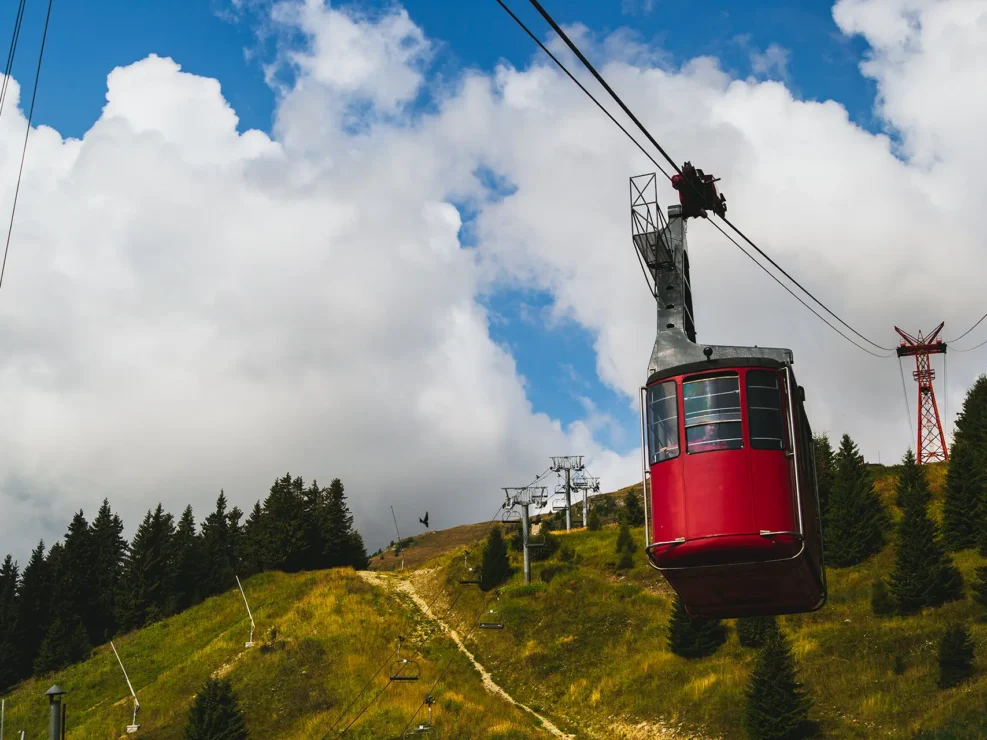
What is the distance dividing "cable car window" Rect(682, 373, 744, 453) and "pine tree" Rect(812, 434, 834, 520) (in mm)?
37470

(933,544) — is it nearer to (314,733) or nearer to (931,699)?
(931,699)

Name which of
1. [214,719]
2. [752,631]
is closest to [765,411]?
[214,719]

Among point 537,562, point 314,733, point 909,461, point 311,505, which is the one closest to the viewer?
point 314,733

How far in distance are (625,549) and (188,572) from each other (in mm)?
43968

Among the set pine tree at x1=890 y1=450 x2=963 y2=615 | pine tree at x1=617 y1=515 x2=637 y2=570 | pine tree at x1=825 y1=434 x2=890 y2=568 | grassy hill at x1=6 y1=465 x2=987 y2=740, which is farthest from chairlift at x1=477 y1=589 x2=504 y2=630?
pine tree at x1=890 y1=450 x2=963 y2=615

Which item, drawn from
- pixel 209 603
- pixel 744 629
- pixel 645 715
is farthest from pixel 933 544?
pixel 209 603

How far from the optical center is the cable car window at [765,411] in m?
17.8

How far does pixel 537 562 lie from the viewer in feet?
224

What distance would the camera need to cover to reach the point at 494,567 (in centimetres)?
6500

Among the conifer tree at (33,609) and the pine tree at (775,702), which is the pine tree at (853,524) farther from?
the conifer tree at (33,609)

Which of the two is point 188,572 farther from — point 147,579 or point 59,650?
point 59,650

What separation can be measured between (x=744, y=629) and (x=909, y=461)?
18.2 m

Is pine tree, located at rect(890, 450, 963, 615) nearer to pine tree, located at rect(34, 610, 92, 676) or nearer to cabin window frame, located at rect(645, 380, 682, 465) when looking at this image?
cabin window frame, located at rect(645, 380, 682, 465)

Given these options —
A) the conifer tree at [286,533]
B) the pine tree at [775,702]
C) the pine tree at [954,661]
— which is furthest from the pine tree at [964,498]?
the conifer tree at [286,533]
